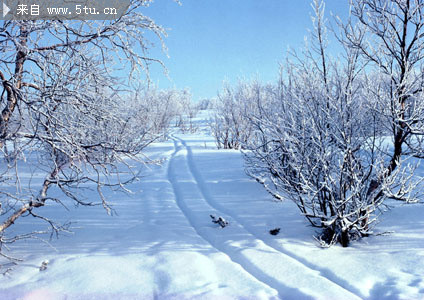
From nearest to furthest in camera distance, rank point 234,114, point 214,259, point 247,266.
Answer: point 247,266 < point 214,259 < point 234,114

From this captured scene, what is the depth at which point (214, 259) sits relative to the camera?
393cm

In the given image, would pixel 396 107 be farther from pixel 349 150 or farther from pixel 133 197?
pixel 133 197

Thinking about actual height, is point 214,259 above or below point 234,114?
below

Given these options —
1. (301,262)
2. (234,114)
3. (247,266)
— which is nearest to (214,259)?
(247,266)

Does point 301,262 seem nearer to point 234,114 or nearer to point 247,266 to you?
point 247,266

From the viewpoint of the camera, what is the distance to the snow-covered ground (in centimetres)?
325

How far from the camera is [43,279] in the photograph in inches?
141

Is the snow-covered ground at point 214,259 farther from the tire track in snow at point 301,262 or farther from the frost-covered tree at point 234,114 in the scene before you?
the frost-covered tree at point 234,114

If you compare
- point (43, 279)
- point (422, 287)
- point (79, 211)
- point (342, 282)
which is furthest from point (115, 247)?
point (422, 287)

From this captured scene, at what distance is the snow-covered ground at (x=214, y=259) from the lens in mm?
3250

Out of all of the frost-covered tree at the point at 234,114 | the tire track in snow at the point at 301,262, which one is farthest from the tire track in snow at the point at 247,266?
the frost-covered tree at the point at 234,114

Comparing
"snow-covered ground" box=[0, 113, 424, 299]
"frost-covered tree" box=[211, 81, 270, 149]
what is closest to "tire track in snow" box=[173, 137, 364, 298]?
"snow-covered ground" box=[0, 113, 424, 299]

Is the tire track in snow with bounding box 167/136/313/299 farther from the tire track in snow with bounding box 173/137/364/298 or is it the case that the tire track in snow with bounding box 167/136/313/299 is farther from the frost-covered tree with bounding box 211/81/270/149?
the frost-covered tree with bounding box 211/81/270/149

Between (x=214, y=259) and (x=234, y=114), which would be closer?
(x=214, y=259)
